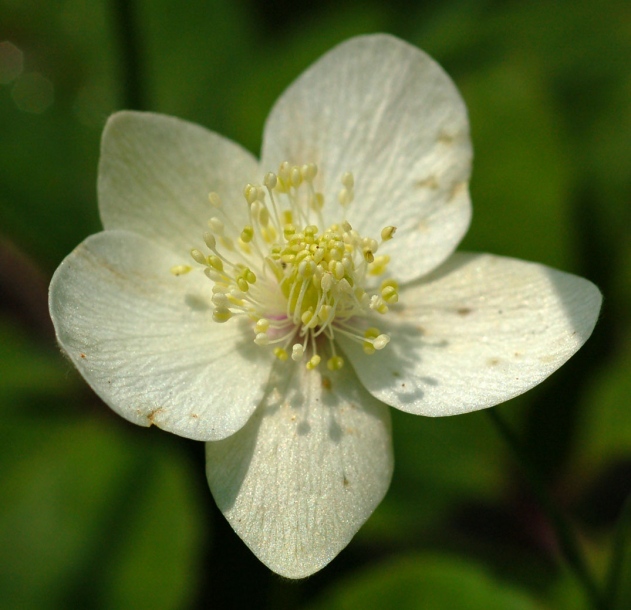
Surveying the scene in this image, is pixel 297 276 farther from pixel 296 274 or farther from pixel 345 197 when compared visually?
pixel 345 197

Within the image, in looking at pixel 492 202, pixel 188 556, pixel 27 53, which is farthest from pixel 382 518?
pixel 27 53

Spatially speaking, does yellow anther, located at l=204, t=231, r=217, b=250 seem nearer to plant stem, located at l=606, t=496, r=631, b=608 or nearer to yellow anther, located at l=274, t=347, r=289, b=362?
yellow anther, located at l=274, t=347, r=289, b=362

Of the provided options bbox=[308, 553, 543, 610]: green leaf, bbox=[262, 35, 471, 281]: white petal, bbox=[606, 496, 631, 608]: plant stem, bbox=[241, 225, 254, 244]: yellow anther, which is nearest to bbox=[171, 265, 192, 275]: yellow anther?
bbox=[241, 225, 254, 244]: yellow anther

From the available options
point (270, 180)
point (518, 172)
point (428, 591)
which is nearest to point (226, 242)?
point (270, 180)

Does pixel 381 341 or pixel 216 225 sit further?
pixel 216 225

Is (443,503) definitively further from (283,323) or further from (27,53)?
(27,53)
